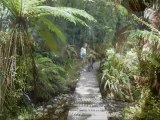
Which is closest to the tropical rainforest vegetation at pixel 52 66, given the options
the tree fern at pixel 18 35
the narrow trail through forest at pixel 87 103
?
the tree fern at pixel 18 35

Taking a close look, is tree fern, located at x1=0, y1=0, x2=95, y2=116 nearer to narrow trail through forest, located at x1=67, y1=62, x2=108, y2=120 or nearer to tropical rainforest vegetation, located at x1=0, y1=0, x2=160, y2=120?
tropical rainforest vegetation, located at x1=0, y1=0, x2=160, y2=120

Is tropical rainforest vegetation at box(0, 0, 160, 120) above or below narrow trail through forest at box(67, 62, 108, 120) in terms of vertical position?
above

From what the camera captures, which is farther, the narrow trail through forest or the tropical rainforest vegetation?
the narrow trail through forest

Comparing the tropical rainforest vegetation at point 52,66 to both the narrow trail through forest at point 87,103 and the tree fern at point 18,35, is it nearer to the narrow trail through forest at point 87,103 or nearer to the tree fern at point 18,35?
the tree fern at point 18,35

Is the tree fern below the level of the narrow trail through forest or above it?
above

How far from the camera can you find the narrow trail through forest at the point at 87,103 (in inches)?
291

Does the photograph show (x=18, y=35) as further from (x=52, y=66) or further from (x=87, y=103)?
(x=52, y=66)

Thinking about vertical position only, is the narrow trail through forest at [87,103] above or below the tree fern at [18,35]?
below

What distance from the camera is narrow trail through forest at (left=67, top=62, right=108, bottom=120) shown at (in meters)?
7.40

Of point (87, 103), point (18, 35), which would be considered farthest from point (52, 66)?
point (18, 35)

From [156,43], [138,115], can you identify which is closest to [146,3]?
[156,43]

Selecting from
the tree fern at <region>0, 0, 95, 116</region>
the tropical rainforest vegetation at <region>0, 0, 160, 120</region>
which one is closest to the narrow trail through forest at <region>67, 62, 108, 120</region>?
the tropical rainforest vegetation at <region>0, 0, 160, 120</region>

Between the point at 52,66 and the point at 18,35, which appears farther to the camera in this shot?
the point at 52,66

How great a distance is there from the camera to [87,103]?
28.7 ft
